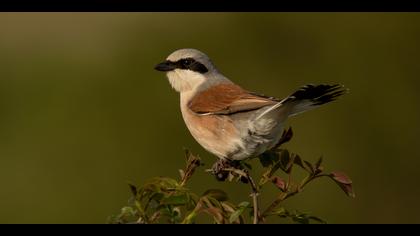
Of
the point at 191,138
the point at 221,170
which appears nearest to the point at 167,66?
the point at 221,170

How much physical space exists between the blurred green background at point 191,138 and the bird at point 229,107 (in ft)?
4.71

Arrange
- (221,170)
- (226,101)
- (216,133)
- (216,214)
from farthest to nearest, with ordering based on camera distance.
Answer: (226,101) < (216,133) < (221,170) < (216,214)

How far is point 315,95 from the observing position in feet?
9.82

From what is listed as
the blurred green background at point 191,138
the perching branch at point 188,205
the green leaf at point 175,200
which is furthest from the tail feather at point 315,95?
the blurred green background at point 191,138

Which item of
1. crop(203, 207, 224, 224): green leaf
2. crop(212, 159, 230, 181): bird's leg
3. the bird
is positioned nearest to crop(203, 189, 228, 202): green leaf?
crop(203, 207, 224, 224): green leaf

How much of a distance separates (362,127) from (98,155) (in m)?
2.14

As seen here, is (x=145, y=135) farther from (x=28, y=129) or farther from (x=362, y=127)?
(x=362, y=127)

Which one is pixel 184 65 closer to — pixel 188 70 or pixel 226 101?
pixel 188 70

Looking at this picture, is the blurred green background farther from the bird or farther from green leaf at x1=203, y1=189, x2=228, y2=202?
green leaf at x1=203, y1=189, x2=228, y2=202

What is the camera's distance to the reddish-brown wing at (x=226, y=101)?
11.4 ft

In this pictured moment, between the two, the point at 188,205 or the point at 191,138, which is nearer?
the point at 188,205

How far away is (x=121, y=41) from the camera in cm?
811

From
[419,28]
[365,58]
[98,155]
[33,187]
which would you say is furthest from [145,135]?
[419,28]

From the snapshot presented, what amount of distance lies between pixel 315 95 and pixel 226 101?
32.4 inches
